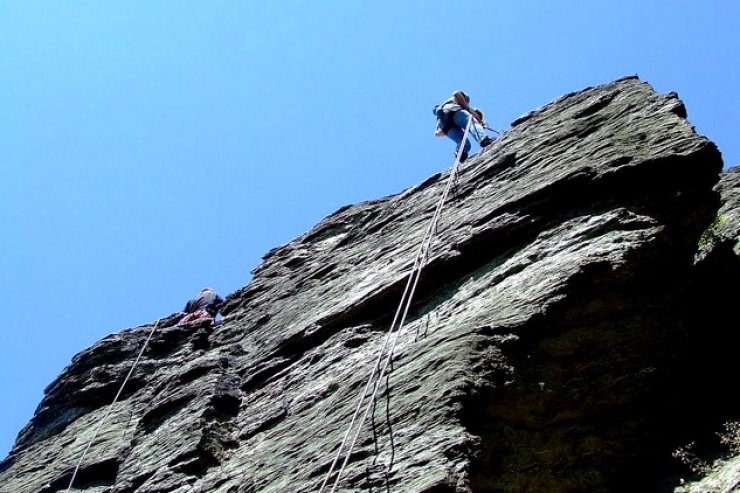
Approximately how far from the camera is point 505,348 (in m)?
9.07

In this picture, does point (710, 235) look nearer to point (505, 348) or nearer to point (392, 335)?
point (505, 348)

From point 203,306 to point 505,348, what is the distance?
36.4 feet

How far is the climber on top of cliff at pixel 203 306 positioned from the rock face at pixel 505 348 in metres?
3.01

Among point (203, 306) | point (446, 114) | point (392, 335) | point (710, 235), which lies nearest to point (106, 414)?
point (203, 306)

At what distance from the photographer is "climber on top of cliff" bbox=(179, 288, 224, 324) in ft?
58.4

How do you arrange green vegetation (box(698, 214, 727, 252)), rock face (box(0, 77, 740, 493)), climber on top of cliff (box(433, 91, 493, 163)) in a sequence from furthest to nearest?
climber on top of cliff (box(433, 91, 493, 163)) → green vegetation (box(698, 214, 727, 252)) → rock face (box(0, 77, 740, 493))

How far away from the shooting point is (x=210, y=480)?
36.3 ft

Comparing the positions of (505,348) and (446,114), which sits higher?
(446,114)

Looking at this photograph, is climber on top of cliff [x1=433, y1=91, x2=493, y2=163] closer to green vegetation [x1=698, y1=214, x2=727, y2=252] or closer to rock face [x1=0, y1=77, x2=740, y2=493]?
→ rock face [x1=0, y1=77, x2=740, y2=493]

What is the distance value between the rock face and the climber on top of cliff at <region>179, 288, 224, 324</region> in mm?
3010

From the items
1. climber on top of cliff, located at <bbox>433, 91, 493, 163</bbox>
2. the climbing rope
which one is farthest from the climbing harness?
the climbing rope

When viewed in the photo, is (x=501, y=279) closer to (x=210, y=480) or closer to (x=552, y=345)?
(x=552, y=345)

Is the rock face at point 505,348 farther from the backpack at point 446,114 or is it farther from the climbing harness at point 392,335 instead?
the backpack at point 446,114

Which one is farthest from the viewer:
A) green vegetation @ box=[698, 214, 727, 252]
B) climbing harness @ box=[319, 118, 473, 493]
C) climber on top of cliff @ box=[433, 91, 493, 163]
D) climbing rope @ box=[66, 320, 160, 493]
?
climber on top of cliff @ box=[433, 91, 493, 163]
